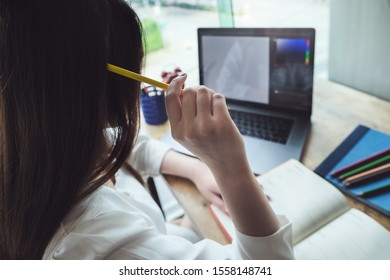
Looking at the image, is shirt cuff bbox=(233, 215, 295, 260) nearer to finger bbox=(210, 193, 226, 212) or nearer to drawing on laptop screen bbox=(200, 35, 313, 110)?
finger bbox=(210, 193, 226, 212)

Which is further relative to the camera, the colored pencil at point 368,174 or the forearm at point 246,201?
the colored pencil at point 368,174

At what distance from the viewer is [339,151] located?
26.1 inches

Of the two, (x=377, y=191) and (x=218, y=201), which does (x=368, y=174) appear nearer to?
(x=377, y=191)

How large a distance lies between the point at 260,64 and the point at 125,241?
0.54 m

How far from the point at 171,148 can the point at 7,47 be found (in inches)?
17.8

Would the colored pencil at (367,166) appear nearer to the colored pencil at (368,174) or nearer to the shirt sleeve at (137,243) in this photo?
the colored pencil at (368,174)

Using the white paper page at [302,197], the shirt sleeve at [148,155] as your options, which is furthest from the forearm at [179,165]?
the white paper page at [302,197]

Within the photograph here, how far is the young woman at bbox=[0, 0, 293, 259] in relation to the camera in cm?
35

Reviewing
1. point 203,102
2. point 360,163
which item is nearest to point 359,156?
point 360,163

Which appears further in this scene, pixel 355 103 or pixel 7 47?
pixel 355 103

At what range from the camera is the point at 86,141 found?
0.40 meters

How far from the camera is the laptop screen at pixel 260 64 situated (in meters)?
0.72

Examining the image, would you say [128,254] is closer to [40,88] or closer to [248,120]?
[40,88]

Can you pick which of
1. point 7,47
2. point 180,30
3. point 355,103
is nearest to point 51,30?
point 7,47
